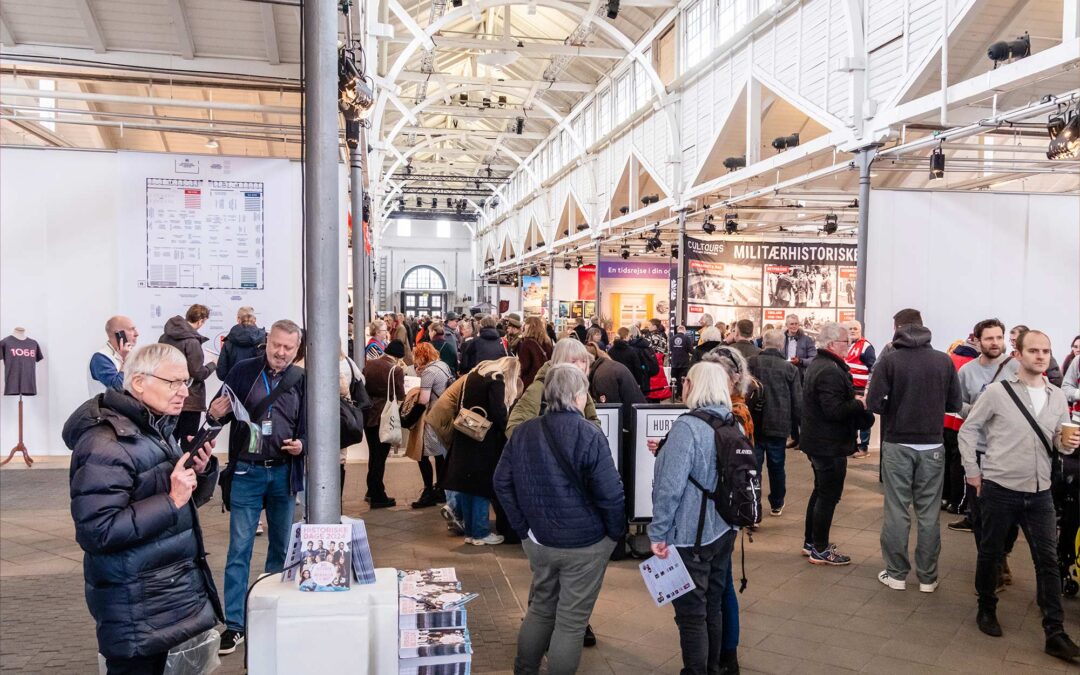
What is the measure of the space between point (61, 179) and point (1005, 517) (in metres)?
9.12

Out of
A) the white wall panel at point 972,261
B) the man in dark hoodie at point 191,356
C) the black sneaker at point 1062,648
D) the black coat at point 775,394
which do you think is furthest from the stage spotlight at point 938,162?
the man in dark hoodie at point 191,356

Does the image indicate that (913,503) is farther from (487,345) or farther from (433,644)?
(487,345)

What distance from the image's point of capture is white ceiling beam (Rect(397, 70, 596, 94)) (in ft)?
61.5

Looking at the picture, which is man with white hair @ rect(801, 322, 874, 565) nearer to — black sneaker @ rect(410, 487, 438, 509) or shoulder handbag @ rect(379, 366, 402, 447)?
shoulder handbag @ rect(379, 366, 402, 447)

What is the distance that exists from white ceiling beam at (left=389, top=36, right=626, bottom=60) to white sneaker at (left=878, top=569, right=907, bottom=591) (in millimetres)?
13168

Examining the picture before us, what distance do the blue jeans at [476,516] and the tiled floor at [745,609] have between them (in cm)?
14

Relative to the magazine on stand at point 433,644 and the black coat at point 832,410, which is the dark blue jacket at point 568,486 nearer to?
the magazine on stand at point 433,644

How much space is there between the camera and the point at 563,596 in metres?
3.34

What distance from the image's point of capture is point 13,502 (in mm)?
6746

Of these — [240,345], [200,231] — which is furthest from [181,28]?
[240,345]

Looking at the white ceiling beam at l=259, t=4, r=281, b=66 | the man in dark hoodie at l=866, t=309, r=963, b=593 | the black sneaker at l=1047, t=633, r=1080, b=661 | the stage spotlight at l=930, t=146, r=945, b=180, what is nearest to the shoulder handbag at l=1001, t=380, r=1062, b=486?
the man in dark hoodie at l=866, t=309, r=963, b=593

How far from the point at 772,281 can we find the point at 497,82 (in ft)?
29.1

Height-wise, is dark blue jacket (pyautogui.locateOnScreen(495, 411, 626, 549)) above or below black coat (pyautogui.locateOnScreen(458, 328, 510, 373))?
below

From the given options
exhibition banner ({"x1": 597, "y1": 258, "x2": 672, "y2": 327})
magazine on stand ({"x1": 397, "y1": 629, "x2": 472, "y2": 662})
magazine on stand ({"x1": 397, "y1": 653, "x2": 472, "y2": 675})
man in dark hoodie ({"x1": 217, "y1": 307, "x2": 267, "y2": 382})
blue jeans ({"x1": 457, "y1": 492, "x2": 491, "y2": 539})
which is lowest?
blue jeans ({"x1": 457, "y1": 492, "x2": 491, "y2": 539})
